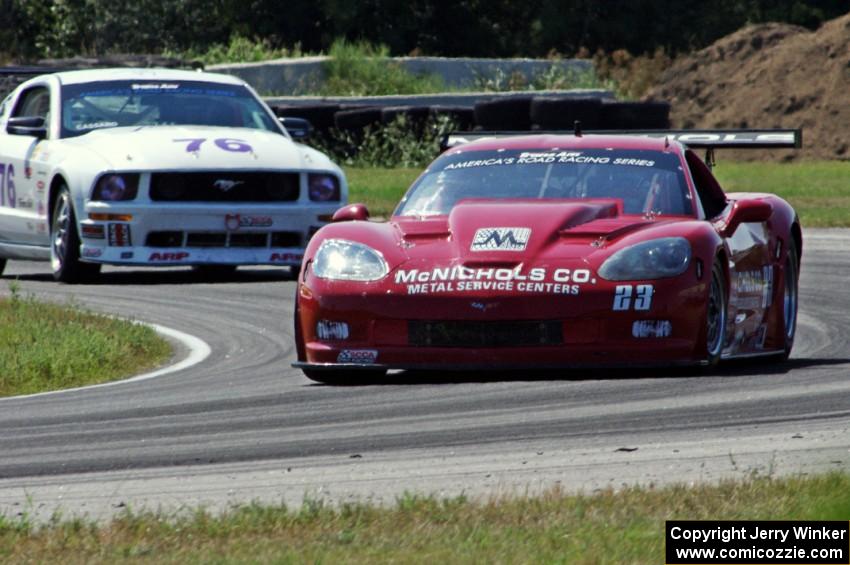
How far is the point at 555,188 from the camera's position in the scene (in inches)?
356

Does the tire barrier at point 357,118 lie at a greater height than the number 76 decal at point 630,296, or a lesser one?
lesser

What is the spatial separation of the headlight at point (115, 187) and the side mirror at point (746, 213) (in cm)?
579

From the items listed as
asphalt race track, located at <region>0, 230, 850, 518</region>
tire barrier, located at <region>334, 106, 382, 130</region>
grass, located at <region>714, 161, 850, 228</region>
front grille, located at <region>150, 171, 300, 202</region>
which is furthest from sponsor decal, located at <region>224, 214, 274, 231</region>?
tire barrier, located at <region>334, 106, 382, 130</region>

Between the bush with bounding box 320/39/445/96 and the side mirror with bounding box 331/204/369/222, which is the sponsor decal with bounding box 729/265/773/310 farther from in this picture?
the bush with bounding box 320/39/445/96

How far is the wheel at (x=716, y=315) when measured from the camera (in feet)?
26.6

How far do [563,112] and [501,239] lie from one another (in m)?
18.2

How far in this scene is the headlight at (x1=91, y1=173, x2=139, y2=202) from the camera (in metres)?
13.5

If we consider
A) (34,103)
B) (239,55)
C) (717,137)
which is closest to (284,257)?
(34,103)

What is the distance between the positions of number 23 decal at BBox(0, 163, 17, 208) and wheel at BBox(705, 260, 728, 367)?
764 centimetres

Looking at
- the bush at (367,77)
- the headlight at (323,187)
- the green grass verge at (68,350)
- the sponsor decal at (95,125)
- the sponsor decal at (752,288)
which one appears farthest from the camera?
the bush at (367,77)

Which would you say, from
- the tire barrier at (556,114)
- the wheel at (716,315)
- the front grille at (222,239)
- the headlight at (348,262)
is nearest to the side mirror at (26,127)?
the front grille at (222,239)

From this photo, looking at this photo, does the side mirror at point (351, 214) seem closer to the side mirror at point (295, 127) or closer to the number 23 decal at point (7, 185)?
the side mirror at point (295, 127)

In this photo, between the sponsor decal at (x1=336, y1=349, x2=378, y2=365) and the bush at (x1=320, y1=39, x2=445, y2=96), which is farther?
the bush at (x1=320, y1=39, x2=445, y2=96)

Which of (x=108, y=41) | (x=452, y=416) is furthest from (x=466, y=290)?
(x=108, y=41)
